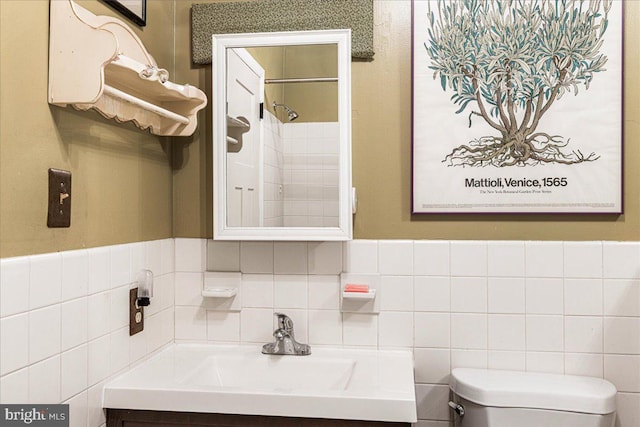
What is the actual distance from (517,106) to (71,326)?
1437 millimetres

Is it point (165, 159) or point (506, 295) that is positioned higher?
point (165, 159)

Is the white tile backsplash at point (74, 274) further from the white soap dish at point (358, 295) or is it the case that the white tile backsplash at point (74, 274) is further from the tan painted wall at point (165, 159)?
the white soap dish at point (358, 295)

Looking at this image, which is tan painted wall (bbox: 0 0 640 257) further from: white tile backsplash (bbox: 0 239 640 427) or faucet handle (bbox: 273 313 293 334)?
faucet handle (bbox: 273 313 293 334)

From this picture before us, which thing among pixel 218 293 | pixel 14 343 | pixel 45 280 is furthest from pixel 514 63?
pixel 14 343

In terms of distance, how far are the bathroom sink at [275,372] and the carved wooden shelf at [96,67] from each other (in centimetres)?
80

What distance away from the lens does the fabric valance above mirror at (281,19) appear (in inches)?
74.4

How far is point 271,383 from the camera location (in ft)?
5.92

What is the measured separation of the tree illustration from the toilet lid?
0.66 m

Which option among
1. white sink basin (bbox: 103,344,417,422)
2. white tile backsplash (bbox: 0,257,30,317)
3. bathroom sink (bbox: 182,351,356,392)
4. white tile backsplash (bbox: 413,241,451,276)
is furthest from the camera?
white tile backsplash (bbox: 413,241,451,276)

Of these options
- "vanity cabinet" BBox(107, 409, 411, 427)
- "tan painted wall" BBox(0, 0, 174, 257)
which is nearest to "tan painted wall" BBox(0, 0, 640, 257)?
"tan painted wall" BBox(0, 0, 174, 257)

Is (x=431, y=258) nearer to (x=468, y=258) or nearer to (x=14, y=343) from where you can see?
(x=468, y=258)

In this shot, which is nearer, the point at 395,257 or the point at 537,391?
the point at 537,391

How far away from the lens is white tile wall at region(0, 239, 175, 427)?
1205 mm

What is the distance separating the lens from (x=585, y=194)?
1.83m
